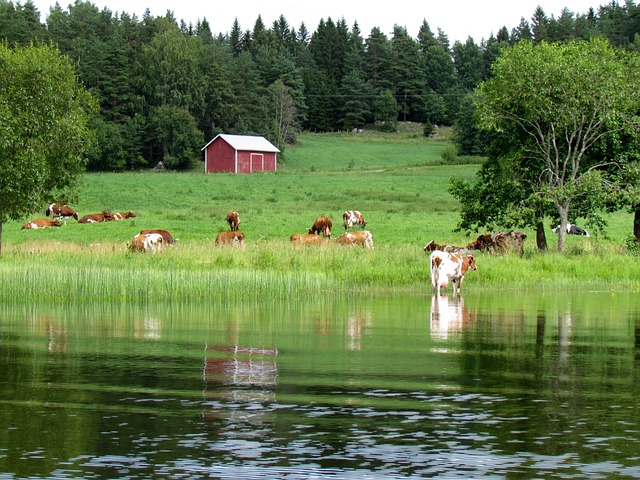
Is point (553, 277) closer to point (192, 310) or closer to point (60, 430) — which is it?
point (192, 310)

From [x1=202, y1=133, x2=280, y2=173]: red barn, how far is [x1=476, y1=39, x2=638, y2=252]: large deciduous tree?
257ft

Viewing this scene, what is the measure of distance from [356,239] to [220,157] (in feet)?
259

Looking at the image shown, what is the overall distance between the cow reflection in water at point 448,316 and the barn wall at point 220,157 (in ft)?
306

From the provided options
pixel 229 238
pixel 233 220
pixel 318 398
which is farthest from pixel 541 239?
pixel 318 398

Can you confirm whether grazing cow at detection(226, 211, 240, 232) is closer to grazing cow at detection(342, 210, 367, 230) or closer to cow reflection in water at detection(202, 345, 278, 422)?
grazing cow at detection(342, 210, 367, 230)

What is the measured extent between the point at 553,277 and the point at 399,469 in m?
27.4

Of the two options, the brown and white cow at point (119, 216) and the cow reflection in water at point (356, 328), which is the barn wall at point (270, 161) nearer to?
the brown and white cow at point (119, 216)

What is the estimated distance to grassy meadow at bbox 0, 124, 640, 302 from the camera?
29.0 metres

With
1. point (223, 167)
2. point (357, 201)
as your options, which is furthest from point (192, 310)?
point (223, 167)

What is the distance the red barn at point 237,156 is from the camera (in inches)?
4806

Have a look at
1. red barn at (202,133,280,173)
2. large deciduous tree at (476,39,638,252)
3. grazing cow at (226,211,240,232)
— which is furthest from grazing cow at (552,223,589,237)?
red barn at (202,133,280,173)

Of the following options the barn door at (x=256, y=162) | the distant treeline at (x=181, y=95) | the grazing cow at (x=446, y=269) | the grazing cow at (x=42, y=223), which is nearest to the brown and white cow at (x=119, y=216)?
the grazing cow at (x=42, y=223)

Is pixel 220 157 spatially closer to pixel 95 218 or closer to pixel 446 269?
pixel 95 218

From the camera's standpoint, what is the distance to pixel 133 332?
20656mm
